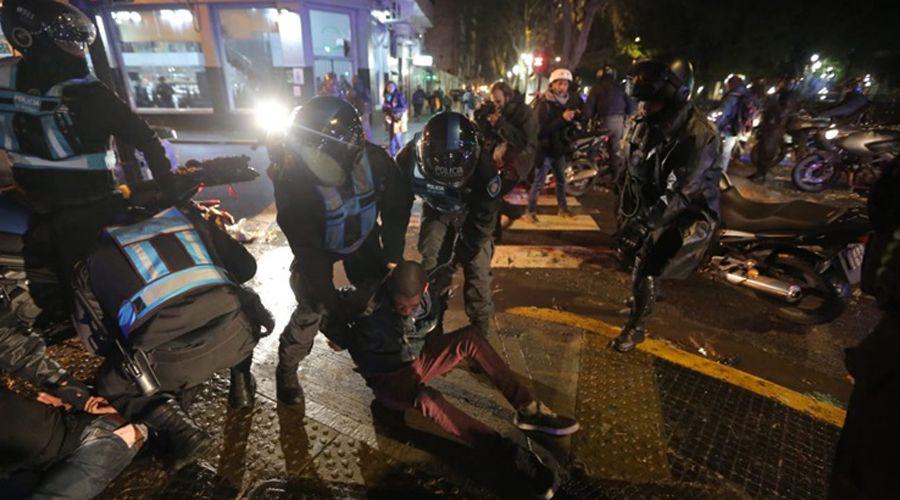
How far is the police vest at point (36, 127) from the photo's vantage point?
8.26 ft

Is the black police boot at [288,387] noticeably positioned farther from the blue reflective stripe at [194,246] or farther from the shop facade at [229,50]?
the shop facade at [229,50]

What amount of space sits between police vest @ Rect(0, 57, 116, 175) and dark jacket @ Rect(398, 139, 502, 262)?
6.48 feet

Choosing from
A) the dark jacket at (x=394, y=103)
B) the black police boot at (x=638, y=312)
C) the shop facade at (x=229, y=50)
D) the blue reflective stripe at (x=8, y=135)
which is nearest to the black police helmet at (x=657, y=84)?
the black police boot at (x=638, y=312)

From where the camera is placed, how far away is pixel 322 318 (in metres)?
2.58

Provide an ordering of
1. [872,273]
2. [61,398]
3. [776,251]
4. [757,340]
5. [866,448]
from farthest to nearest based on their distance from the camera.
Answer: [776,251]
[757,340]
[61,398]
[872,273]
[866,448]

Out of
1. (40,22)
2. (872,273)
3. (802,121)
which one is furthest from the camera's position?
(802,121)

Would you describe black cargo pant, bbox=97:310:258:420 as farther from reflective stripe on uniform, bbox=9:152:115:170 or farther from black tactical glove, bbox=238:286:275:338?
reflective stripe on uniform, bbox=9:152:115:170

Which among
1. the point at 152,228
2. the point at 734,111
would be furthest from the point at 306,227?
the point at 734,111

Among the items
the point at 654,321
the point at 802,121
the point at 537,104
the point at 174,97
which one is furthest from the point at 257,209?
the point at 174,97

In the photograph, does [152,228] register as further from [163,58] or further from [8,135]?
[163,58]

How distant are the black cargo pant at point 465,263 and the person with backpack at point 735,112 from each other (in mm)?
6487

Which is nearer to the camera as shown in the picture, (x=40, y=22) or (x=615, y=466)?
(x=615, y=466)

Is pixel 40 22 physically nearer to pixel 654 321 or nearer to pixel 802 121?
pixel 654 321

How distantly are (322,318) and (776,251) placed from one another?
3.78 metres
